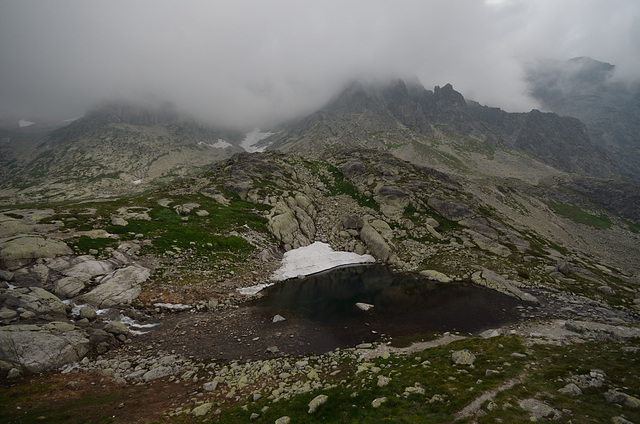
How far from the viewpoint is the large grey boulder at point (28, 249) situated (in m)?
32.2

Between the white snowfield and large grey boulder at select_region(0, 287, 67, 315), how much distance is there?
102ft

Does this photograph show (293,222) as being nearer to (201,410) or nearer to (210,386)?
(210,386)

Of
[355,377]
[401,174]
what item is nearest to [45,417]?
[355,377]

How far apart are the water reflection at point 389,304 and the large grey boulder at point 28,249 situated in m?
31.5

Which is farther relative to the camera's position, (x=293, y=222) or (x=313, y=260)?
(x=293, y=222)

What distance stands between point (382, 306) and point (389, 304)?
1.62m

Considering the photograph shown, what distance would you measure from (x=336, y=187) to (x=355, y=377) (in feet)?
300

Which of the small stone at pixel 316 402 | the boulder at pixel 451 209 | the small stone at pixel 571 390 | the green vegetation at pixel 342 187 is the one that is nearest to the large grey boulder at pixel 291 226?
the green vegetation at pixel 342 187

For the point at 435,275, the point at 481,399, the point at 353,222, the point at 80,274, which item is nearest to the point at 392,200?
the point at 353,222

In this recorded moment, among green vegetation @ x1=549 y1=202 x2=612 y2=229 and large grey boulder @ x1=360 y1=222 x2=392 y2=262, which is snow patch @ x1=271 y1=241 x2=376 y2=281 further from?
green vegetation @ x1=549 y1=202 x2=612 y2=229

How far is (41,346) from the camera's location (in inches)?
855

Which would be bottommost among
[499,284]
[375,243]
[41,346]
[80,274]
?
[499,284]

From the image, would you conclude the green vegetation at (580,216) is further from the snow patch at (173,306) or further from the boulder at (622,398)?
the snow patch at (173,306)

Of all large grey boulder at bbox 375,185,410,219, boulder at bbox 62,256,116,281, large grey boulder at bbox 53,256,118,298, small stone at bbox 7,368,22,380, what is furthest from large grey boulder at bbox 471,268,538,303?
large grey boulder at bbox 53,256,118,298
